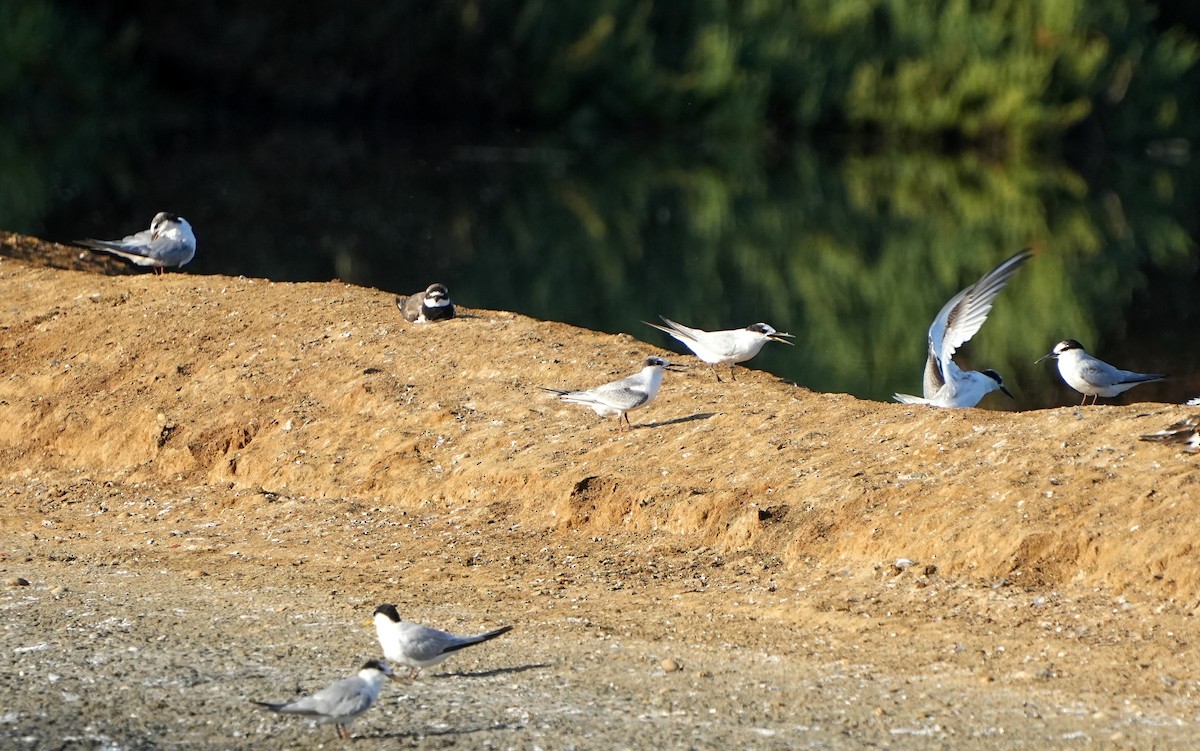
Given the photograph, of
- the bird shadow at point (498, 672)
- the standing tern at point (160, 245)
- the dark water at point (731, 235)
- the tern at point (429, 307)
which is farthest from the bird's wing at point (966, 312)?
the standing tern at point (160, 245)

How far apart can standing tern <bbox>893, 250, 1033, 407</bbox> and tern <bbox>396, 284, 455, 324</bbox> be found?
126 inches

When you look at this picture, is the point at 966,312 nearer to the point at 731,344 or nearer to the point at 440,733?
the point at 731,344

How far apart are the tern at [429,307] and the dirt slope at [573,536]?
12 centimetres

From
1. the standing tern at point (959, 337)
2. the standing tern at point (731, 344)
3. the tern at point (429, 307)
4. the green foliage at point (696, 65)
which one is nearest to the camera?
the standing tern at point (959, 337)

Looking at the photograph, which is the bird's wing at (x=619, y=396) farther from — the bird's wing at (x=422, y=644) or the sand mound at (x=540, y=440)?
the bird's wing at (x=422, y=644)

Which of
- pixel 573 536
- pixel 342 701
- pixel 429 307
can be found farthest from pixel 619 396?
pixel 342 701

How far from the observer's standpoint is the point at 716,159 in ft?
120

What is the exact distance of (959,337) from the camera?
9492 mm

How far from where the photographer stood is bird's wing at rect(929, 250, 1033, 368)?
9328mm

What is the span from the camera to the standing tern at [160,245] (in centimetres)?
1297

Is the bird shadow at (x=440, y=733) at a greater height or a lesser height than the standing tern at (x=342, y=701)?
lesser

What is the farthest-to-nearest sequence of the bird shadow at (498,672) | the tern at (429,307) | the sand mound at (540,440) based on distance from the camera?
the tern at (429,307) < the sand mound at (540,440) < the bird shadow at (498,672)

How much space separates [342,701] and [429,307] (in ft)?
20.0

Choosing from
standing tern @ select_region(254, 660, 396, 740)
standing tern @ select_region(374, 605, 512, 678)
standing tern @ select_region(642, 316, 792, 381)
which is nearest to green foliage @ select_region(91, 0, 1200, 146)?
standing tern @ select_region(642, 316, 792, 381)
